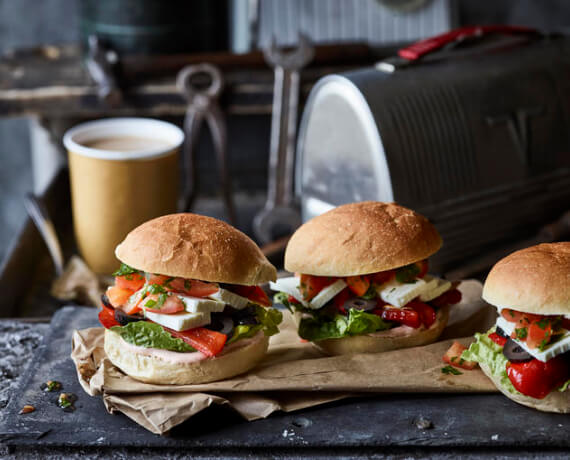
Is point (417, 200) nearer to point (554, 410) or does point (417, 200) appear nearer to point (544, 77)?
point (544, 77)

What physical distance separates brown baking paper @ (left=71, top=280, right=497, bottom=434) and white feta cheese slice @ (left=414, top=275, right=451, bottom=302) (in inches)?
5.1

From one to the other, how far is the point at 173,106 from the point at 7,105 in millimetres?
763

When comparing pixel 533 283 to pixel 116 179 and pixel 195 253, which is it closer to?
pixel 195 253

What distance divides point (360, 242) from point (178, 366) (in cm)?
58

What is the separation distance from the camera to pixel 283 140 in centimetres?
361

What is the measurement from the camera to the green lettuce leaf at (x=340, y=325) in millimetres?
2166

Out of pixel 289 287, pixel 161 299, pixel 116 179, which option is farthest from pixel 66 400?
pixel 116 179

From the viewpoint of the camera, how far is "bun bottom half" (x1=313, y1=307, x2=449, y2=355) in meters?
2.20

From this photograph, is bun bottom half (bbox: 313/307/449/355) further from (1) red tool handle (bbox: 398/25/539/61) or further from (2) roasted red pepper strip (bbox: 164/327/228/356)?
(1) red tool handle (bbox: 398/25/539/61)

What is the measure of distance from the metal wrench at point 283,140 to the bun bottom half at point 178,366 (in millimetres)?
1547

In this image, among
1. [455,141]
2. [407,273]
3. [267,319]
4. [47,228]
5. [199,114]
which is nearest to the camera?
[267,319]

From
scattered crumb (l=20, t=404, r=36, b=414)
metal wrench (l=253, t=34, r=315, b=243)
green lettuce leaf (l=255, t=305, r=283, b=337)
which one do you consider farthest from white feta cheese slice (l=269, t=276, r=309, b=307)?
metal wrench (l=253, t=34, r=315, b=243)

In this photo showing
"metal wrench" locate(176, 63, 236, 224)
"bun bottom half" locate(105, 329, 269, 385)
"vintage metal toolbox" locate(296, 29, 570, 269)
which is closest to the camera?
"bun bottom half" locate(105, 329, 269, 385)

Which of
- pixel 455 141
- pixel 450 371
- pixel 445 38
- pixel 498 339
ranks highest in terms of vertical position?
pixel 445 38
